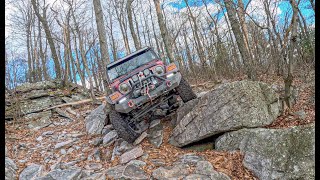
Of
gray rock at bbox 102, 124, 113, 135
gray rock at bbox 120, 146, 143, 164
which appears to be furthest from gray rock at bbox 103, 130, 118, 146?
gray rock at bbox 120, 146, 143, 164

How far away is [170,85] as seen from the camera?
15.2ft

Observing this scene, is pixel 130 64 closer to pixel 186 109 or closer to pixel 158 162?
pixel 186 109

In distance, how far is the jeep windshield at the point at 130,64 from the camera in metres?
5.72

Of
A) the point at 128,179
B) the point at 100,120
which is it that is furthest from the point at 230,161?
the point at 100,120

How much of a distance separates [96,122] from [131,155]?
308 cm

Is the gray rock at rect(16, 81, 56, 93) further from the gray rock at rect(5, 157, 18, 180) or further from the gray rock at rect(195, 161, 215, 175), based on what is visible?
the gray rock at rect(195, 161, 215, 175)

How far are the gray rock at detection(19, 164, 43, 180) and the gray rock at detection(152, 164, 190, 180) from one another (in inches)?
94.7

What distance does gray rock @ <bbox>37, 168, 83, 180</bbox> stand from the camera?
13.2 feet

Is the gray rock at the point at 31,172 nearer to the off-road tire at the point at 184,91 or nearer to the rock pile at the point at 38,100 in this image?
the off-road tire at the point at 184,91

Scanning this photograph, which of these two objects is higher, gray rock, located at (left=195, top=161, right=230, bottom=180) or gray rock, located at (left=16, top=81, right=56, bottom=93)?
gray rock, located at (left=16, top=81, right=56, bottom=93)

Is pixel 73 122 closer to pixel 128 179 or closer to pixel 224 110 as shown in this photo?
pixel 128 179

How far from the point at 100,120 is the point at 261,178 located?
515cm
